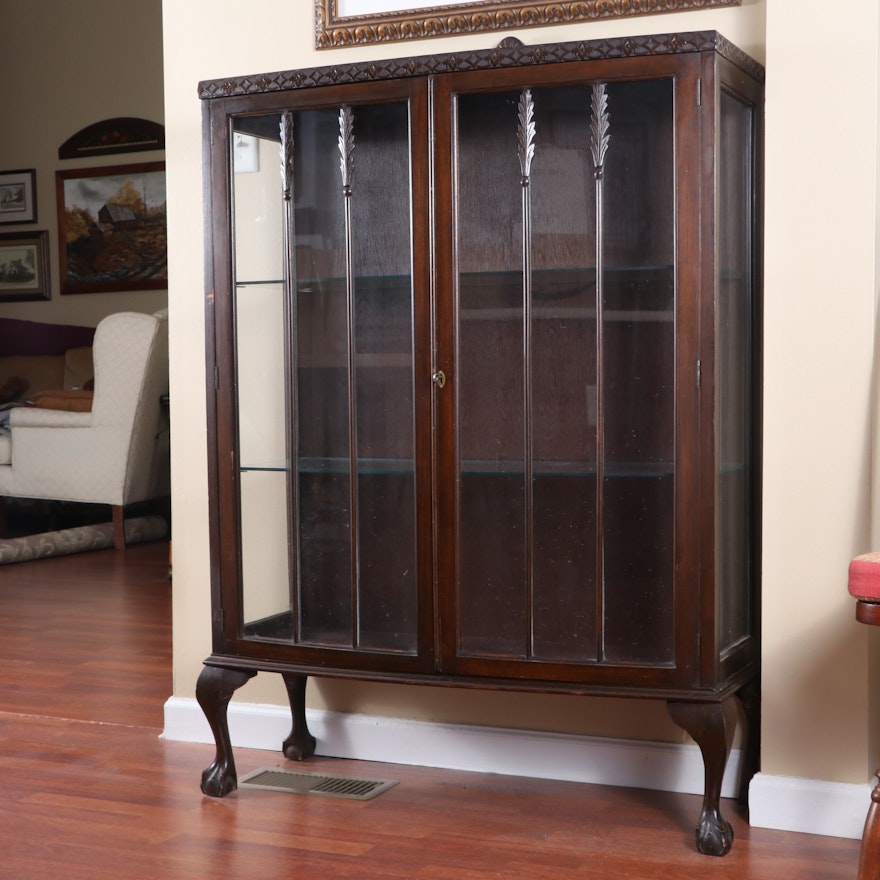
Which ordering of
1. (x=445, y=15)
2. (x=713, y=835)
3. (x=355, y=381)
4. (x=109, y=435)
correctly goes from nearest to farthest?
(x=713, y=835) < (x=355, y=381) < (x=445, y=15) < (x=109, y=435)

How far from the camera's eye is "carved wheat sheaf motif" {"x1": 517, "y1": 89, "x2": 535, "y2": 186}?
→ 2.16 metres

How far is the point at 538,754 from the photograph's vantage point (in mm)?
2551

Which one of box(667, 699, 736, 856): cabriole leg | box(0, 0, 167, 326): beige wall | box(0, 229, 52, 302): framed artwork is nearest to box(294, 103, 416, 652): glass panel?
box(667, 699, 736, 856): cabriole leg

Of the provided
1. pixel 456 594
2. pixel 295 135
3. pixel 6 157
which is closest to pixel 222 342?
pixel 295 135

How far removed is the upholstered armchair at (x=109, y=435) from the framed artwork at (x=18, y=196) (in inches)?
100

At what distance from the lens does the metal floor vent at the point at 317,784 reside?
2444 millimetres

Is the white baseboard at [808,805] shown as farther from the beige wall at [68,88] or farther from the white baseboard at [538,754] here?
the beige wall at [68,88]

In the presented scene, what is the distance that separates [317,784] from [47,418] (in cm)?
391

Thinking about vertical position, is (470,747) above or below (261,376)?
below

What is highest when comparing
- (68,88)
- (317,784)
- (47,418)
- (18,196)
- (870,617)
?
(68,88)

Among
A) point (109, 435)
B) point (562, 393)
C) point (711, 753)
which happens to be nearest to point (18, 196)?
point (109, 435)

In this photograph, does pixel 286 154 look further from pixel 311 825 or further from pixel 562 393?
pixel 311 825

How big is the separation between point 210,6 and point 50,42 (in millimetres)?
5793

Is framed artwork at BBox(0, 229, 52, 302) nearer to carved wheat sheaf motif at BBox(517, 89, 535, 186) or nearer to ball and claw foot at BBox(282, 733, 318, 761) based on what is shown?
ball and claw foot at BBox(282, 733, 318, 761)
